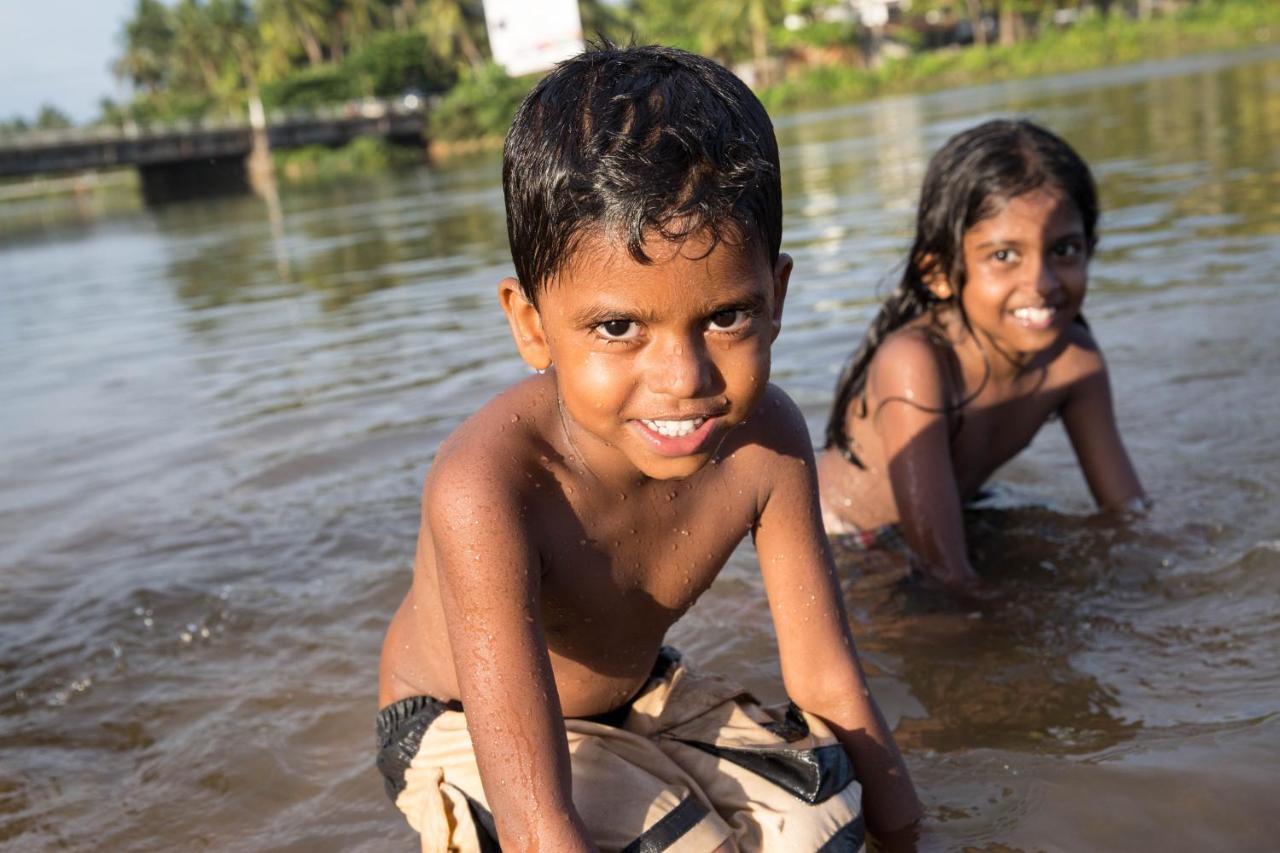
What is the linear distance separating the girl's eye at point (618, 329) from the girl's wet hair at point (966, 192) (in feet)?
5.78

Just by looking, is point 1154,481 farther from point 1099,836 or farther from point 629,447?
point 629,447

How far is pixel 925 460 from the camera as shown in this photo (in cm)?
313

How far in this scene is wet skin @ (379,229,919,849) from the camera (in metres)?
1.63

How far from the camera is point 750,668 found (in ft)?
9.71

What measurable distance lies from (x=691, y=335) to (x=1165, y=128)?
14611 mm

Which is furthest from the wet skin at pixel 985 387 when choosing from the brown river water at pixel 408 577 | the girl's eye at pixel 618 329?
the girl's eye at pixel 618 329

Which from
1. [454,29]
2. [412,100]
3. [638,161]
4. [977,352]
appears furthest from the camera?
[454,29]

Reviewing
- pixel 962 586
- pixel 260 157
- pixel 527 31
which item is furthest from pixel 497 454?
pixel 527 31

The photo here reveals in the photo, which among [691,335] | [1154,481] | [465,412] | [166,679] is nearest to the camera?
[691,335]

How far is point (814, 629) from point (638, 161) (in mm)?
854

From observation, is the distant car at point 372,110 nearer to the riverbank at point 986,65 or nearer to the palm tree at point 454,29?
the riverbank at point 986,65

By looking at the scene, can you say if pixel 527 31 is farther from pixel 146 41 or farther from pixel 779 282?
pixel 779 282

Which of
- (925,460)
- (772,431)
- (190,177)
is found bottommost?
(925,460)

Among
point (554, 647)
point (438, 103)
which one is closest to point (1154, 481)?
point (554, 647)
